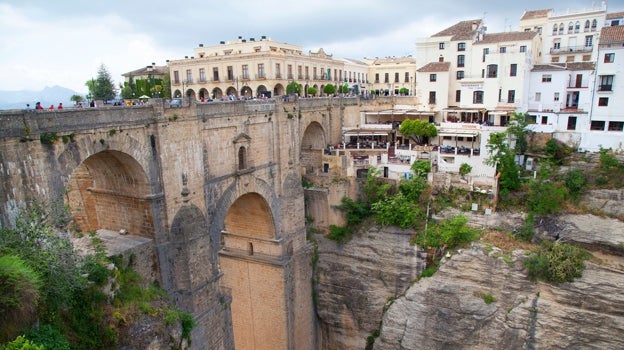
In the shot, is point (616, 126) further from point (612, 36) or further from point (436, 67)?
point (436, 67)

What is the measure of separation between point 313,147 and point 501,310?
579 inches

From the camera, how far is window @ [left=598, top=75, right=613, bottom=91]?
26406mm

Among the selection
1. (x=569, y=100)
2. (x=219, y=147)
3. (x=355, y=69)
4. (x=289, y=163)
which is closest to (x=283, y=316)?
(x=289, y=163)

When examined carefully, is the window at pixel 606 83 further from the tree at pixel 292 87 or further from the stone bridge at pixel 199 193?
the tree at pixel 292 87

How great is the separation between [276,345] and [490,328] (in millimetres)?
10952

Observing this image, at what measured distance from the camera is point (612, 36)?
86.4 feet

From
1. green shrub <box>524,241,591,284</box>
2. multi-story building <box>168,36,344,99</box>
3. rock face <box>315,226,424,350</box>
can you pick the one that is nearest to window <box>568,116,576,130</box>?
green shrub <box>524,241,591,284</box>

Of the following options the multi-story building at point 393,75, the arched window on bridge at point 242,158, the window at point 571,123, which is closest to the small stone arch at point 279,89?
the multi-story building at point 393,75

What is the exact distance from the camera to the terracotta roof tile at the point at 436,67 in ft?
109

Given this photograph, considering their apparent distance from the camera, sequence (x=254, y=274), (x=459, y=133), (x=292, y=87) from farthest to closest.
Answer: (x=292, y=87) < (x=459, y=133) < (x=254, y=274)

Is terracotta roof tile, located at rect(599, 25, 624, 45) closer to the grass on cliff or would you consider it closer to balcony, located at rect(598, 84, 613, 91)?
balcony, located at rect(598, 84, 613, 91)

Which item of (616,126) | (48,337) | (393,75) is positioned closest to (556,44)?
(616,126)

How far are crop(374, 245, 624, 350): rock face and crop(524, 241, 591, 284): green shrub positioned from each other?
376 mm

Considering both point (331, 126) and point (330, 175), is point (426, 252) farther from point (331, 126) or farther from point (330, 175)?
point (331, 126)
